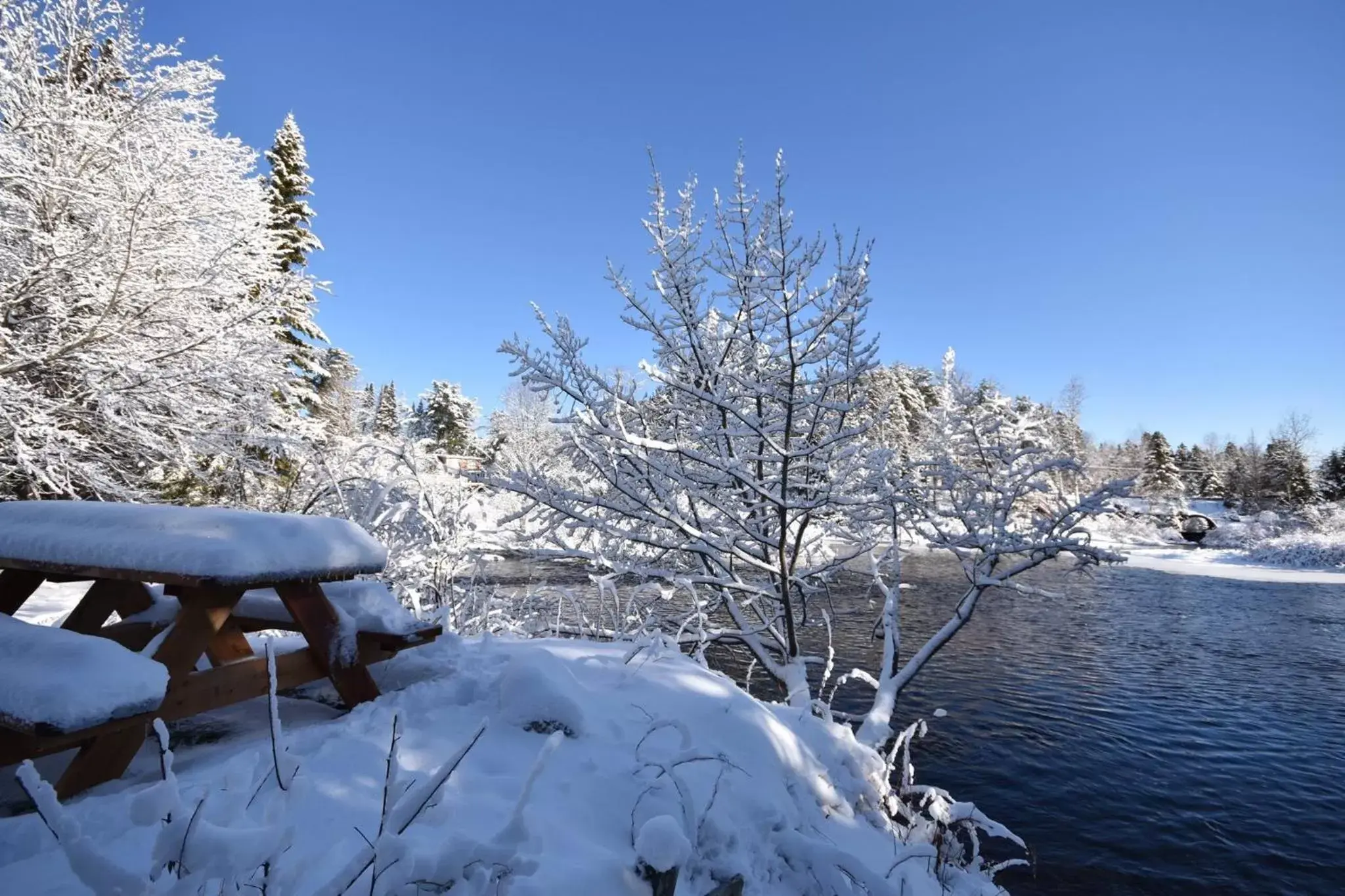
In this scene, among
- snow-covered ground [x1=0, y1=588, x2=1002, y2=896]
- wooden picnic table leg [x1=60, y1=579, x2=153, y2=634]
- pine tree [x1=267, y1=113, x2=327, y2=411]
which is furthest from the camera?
pine tree [x1=267, y1=113, x2=327, y2=411]

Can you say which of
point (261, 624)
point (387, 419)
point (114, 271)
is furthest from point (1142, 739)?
point (387, 419)

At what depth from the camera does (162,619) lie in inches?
130

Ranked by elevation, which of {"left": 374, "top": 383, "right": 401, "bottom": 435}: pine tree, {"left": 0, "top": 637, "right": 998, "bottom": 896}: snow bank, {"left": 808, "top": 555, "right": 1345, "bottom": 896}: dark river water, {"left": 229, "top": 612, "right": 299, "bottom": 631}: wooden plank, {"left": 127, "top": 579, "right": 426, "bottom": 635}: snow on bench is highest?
{"left": 374, "top": 383, "right": 401, "bottom": 435}: pine tree

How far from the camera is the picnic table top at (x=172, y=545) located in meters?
2.28

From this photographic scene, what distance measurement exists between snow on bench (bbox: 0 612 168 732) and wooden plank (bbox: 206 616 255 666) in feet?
4.15

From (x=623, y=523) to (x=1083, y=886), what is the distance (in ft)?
17.4

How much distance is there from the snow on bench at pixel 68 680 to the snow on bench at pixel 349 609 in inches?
44.3

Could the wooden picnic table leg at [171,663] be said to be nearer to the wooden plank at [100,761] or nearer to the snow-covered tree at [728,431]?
the wooden plank at [100,761]

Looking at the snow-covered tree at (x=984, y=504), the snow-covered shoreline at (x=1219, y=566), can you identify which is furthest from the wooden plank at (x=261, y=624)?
the snow-covered shoreline at (x=1219, y=566)

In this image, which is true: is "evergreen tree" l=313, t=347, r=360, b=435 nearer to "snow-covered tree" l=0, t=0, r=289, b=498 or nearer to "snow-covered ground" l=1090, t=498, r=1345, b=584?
"snow-covered tree" l=0, t=0, r=289, b=498

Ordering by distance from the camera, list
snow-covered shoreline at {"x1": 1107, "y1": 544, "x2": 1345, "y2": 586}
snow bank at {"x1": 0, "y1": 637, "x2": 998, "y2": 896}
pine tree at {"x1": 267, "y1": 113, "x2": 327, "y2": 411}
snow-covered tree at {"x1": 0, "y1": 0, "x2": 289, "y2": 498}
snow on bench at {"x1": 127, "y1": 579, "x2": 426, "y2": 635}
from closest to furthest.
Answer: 1. snow bank at {"x1": 0, "y1": 637, "x2": 998, "y2": 896}
2. snow on bench at {"x1": 127, "y1": 579, "x2": 426, "y2": 635}
3. snow-covered tree at {"x1": 0, "y1": 0, "x2": 289, "y2": 498}
4. pine tree at {"x1": 267, "y1": 113, "x2": 327, "y2": 411}
5. snow-covered shoreline at {"x1": 1107, "y1": 544, "x2": 1345, "y2": 586}

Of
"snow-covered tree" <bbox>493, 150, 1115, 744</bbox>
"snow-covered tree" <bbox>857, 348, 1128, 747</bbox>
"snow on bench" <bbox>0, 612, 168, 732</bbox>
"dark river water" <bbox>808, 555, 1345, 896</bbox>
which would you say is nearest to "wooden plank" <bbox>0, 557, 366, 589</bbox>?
"snow on bench" <bbox>0, 612, 168, 732</bbox>

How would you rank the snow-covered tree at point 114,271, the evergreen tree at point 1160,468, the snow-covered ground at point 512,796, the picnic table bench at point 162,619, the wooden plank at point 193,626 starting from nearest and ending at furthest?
the snow-covered ground at point 512,796, the picnic table bench at point 162,619, the wooden plank at point 193,626, the snow-covered tree at point 114,271, the evergreen tree at point 1160,468

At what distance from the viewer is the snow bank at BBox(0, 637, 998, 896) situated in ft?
5.34
